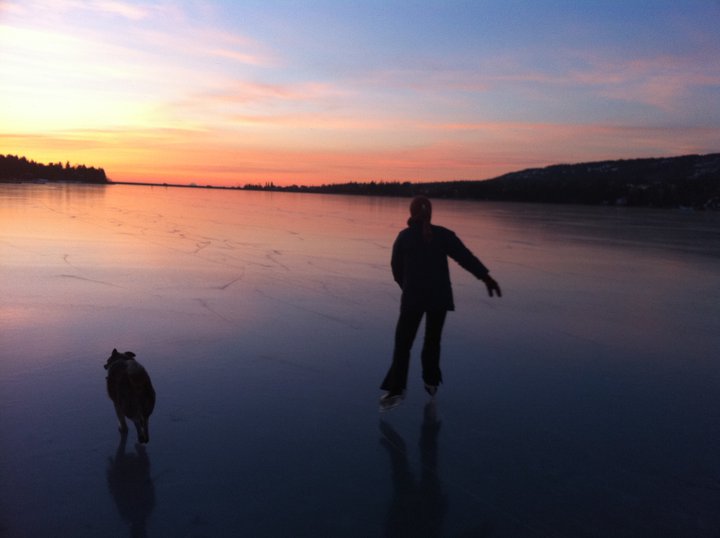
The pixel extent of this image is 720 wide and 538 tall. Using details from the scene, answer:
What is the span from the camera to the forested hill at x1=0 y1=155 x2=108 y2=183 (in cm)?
12012

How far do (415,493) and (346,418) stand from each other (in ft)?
3.17

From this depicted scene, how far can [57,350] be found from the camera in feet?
15.9

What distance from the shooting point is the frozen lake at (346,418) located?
2.58 metres

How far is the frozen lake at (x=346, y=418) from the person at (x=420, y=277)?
31cm

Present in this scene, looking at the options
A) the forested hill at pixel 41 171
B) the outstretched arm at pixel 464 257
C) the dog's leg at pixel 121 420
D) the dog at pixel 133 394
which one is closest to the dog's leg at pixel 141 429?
the dog at pixel 133 394

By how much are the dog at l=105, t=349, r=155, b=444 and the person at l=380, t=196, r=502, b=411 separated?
5.12ft

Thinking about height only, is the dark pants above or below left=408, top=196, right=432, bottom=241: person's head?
below

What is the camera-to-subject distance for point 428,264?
3758 mm

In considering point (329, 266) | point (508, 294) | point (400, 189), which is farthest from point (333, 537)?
point (400, 189)

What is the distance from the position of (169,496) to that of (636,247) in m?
17.9

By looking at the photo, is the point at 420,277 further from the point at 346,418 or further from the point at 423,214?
the point at 346,418

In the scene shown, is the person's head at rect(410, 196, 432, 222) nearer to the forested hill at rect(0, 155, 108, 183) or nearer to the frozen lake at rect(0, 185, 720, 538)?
the frozen lake at rect(0, 185, 720, 538)

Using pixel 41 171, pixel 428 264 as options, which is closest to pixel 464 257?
pixel 428 264

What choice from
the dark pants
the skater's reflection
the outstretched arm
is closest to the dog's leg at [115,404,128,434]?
the skater's reflection
